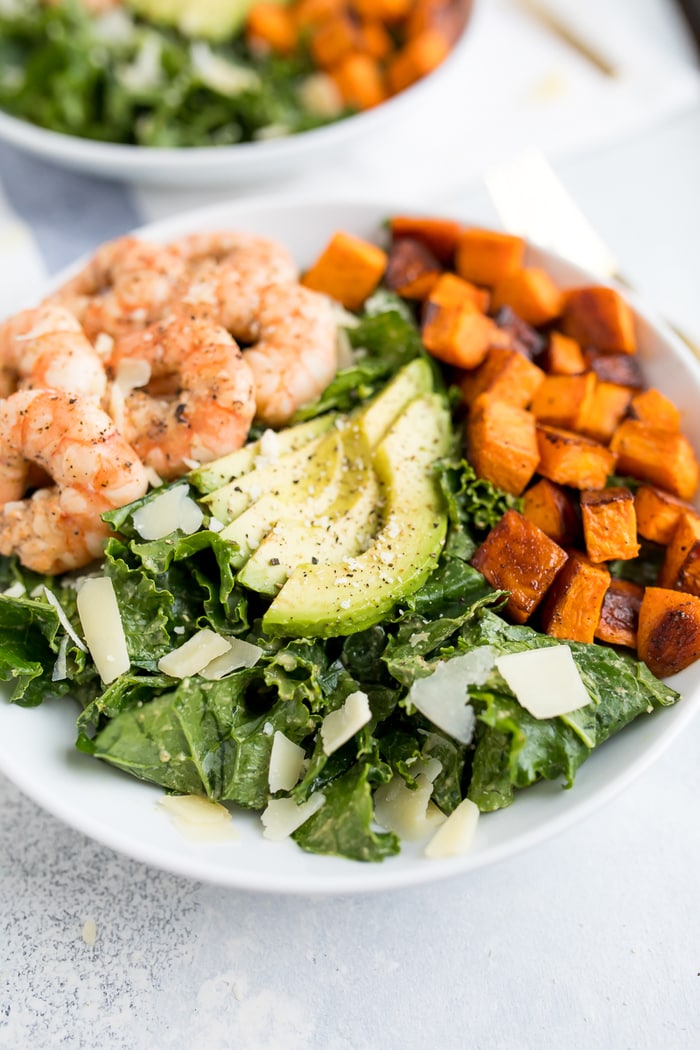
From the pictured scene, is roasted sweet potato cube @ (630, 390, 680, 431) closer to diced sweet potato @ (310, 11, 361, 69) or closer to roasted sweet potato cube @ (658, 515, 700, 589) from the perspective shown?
roasted sweet potato cube @ (658, 515, 700, 589)

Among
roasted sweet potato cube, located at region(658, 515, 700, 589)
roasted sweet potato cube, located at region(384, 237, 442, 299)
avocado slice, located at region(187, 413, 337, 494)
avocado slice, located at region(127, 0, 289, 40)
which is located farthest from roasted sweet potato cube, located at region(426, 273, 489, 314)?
avocado slice, located at region(127, 0, 289, 40)

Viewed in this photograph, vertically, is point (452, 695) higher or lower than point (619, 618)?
lower

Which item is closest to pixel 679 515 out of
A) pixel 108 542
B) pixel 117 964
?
pixel 108 542

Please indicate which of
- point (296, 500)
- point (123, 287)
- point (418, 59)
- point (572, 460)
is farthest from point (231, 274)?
point (418, 59)

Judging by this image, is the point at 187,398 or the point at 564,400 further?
the point at 564,400

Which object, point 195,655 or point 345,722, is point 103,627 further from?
point 345,722

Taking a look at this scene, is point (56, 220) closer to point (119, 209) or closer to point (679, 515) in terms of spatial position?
point (119, 209)

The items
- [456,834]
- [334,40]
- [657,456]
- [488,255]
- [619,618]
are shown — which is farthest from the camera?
[334,40]
